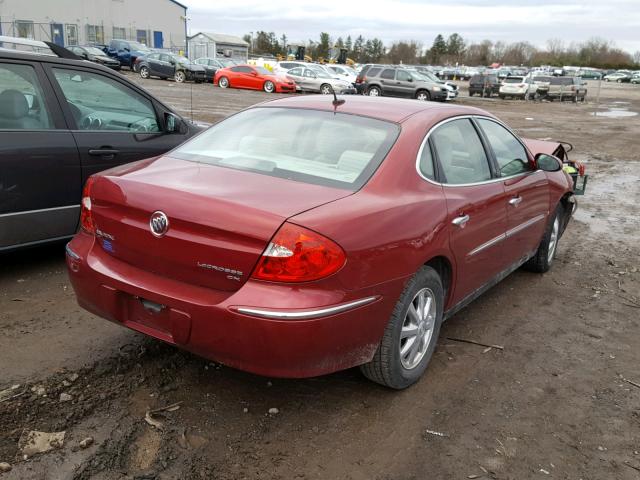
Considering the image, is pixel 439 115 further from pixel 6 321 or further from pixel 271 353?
pixel 6 321

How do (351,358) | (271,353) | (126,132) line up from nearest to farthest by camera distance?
(271,353)
(351,358)
(126,132)

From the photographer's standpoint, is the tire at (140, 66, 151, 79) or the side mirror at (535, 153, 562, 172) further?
the tire at (140, 66, 151, 79)

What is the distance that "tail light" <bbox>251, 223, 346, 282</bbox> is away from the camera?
2635 millimetres

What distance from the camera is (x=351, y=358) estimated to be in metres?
2.92

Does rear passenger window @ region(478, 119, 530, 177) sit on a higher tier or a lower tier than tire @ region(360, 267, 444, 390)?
higher

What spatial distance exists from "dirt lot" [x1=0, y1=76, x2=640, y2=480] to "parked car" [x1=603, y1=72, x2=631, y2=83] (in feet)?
326

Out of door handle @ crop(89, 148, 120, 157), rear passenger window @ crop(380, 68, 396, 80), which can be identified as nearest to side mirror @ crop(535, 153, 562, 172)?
door handle @ crop(89, 148, 120, 157)

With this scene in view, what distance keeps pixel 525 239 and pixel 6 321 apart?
3803 millimetres

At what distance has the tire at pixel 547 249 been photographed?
5.41 m

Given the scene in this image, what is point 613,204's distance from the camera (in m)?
8.90

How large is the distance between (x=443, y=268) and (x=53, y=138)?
3132 mm

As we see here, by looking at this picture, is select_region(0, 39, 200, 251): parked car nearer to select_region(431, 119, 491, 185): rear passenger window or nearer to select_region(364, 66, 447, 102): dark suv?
select_region(431, 119, 491, 185): rear passenger window

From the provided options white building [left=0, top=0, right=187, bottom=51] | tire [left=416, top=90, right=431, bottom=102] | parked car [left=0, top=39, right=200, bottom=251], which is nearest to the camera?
parked car [left=0, top=39, right=200, bottom=251]

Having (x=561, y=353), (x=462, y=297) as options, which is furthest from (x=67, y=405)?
(x=561, y=353)
